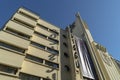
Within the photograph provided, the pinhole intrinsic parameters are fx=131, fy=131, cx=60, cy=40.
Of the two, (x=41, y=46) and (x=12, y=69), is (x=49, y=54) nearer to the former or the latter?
(x=41, y=46)

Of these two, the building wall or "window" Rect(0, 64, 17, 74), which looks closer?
"window" Rect(0, 64, 17, 74)

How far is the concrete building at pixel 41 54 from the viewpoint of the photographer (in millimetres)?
16859

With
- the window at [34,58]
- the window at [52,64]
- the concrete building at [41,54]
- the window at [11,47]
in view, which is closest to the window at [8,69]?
the concrete building at [41,54]

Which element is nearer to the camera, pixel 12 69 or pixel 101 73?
pixel 12 69

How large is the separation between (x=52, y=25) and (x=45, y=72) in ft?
51.1

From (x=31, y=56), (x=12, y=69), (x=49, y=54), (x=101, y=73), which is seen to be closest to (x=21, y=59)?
(x=12, y=69)

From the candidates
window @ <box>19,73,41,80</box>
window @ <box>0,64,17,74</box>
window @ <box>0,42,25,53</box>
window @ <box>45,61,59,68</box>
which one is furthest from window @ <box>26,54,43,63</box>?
window @ <box>0,64,17,74</box>

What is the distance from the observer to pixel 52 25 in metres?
32.5

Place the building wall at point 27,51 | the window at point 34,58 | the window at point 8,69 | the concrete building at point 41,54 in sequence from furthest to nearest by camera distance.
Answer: the window at point 34,58 → the concrete building at point 41,54 → the building wall at point 27,51 → the window at point 8,69

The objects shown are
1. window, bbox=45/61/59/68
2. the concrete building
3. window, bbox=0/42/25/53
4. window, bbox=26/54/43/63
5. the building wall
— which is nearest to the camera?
the building wall

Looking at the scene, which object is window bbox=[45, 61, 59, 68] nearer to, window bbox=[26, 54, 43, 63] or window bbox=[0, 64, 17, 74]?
window bbox=[26, 54, 43, 63]

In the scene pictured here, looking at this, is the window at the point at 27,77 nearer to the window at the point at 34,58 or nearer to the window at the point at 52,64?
the window at the point at 34,58

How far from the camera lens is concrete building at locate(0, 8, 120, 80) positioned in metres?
16.9

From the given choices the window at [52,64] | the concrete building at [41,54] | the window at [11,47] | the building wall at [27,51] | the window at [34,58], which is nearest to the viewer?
the building wall at [27,51]
